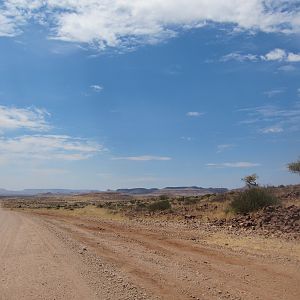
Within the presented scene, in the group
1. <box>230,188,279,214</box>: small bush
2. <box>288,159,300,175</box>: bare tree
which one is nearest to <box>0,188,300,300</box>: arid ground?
<box>230,188,279,214</box>: small bush

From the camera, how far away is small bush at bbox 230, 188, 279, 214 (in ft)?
98.4

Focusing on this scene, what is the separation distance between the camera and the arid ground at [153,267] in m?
9.73

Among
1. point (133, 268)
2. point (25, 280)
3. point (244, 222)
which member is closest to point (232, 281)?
point (133, 268)

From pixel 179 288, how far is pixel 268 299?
189 centimetres

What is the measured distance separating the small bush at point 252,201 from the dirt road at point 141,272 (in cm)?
1233

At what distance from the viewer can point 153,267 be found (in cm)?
1254

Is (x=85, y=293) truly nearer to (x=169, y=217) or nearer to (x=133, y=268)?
(x=133, y=268)

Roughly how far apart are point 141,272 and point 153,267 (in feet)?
2.30

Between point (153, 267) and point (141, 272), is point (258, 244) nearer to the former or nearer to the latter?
point (153, 267)

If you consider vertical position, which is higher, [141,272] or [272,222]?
[272,222]

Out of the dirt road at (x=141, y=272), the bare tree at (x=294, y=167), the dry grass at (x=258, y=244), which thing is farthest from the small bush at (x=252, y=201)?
the bare tree at (x=294, y=167)

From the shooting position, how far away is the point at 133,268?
12531 millimetres

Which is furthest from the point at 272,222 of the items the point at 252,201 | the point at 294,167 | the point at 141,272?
the point at 294,167

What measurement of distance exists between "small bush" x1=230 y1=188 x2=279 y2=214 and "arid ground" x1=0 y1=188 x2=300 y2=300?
9813 millimetres
